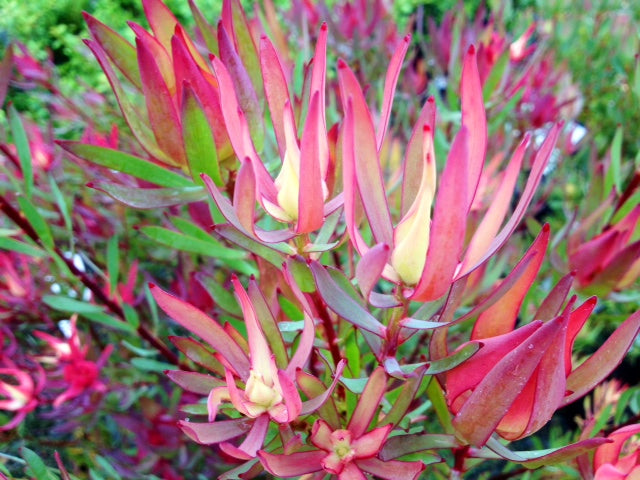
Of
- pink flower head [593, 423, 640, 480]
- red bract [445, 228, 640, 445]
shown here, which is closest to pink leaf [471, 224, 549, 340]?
red bract [445, 228, 640, 445]

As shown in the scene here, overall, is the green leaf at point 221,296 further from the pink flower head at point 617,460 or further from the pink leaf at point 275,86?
the pink flower head at point 617,460

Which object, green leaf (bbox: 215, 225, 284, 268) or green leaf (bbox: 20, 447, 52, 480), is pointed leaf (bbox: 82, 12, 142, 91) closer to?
green leaf (bbox: 215, 225, 284, 268)

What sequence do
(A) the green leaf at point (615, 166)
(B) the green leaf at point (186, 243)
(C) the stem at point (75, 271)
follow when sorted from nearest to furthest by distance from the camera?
(B) the green leaf at point (186, 243) → (C) the stem at point (75, 271) → (A) the green leaf at point (615, 166)

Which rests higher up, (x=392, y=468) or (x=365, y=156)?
(x=365, y=156)

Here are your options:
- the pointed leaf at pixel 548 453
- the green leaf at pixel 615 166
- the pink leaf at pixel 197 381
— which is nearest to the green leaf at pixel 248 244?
the pink leaf at pixel 197 381

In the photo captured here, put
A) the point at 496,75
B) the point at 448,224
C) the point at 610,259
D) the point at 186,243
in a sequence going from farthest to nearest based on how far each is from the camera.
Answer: the point at 496,75, the point at 610,259, the point at 186,243, the point at 448,224

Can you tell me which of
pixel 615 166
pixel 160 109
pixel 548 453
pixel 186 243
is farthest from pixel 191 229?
pixel 615 166

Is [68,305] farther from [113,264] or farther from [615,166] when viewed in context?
[615,166]
